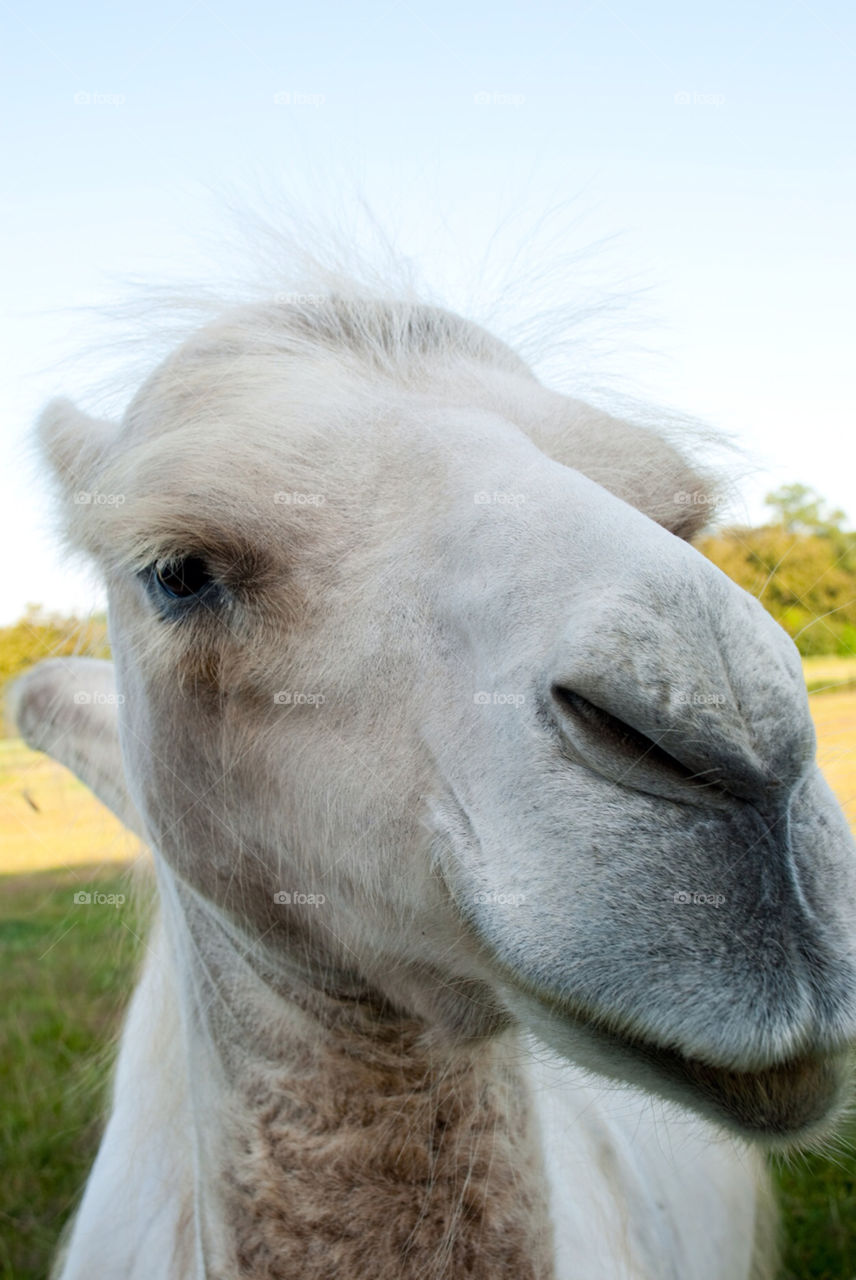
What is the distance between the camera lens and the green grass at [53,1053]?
357 centimetres

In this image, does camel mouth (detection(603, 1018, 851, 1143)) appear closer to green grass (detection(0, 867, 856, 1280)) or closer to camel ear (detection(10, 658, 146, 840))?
green grass (detection(0, 867, 856, 1280))

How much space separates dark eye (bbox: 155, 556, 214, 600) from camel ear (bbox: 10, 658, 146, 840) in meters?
1.41

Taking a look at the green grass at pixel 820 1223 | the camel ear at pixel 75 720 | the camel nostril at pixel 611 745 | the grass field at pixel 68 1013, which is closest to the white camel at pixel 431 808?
the camel nostril at pixel 611 745

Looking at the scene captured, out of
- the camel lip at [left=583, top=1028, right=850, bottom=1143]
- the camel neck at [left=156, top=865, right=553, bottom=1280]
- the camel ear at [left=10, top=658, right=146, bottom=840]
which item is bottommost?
the camel ear at [left=10, top=658, right=146, bottom=840]

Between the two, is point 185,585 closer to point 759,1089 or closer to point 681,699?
Result: point 681,699

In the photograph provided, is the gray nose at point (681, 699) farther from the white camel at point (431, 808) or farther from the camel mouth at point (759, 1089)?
the camel mouth at point (759, 1089)

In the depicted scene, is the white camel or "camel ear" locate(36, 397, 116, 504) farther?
"camel ear" locate(36, 397, 116, 504)

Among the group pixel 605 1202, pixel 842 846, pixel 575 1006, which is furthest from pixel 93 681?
pixel 842 846

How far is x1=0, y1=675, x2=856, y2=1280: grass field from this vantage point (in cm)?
289

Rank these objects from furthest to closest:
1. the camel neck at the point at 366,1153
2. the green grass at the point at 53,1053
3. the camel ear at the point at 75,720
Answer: the green grass at the point at 53,1053
the camel ear at the point at 75,720
the camel neck at the point at 366,1153

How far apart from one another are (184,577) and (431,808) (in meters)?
0.71

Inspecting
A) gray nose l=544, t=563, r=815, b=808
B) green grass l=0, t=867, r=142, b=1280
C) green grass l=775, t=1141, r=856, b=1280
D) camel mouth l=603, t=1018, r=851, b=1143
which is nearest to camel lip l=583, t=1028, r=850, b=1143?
camel mouth l=603, t=1018, r=851, b=1143

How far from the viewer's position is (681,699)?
1319mm

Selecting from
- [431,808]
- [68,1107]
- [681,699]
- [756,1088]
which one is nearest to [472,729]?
[431,808]
